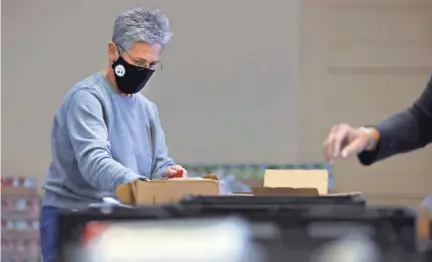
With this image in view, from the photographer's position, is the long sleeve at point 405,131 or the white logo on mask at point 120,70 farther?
the white logo on mask at point 120,70

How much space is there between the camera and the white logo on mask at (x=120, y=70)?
228cm

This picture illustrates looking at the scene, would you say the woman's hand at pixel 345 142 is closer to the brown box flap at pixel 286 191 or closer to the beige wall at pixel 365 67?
the brown box flap at pixel 286 191

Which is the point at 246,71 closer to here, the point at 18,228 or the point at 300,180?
the point at 18,228

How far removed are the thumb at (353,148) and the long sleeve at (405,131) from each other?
0.24 feet

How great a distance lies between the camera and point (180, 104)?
4.27 meters

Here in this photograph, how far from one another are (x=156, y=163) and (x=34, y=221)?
192 centimetres

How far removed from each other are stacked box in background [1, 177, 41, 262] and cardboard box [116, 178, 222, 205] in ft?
8.14

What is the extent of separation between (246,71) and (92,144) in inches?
89.9

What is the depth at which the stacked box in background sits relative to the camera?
4.05m

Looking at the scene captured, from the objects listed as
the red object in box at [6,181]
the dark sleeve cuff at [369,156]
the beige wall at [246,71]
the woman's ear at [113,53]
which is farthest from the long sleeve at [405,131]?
the red object in box at [6,181]

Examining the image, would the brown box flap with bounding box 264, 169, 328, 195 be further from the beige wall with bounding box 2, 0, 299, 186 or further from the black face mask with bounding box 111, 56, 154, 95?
the beige wall with bounding box 2, 0, 299, 186

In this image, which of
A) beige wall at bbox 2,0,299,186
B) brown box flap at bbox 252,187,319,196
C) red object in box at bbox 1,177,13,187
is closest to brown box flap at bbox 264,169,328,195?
brown box flap at bbox 252,187,319,196

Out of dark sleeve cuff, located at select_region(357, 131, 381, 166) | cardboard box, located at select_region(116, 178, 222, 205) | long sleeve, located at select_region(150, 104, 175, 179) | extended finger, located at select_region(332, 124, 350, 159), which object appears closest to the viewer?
extended finger, located at select_region(332, 124, 350, 159)

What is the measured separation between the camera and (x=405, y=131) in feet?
4.57
